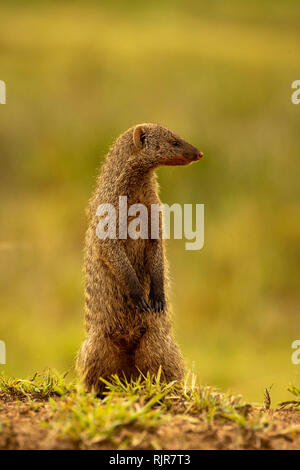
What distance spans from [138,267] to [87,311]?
535 mm

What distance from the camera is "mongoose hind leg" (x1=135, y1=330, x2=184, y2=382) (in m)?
5.33

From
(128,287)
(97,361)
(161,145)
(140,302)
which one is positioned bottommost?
(97,361)

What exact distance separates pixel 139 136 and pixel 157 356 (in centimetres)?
171

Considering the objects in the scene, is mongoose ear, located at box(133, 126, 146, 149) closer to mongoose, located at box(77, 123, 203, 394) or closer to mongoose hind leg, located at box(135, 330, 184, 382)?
mongoose, located at box(77, 123, 203, 394)

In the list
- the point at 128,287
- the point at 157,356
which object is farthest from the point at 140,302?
the point at 157,356

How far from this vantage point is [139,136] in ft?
17.6

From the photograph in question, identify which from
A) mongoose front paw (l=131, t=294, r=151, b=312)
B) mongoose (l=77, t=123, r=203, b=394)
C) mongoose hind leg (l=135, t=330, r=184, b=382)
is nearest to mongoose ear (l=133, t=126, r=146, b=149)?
mongoose (l=77, t=123, r=203, b=394)

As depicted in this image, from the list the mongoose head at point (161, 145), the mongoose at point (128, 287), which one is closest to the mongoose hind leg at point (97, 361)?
the mongoose at point (128, 287)

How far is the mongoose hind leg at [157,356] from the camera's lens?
5332 mm

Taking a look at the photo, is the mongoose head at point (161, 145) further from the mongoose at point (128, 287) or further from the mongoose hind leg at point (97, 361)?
the mongoose hind leg at point (97, 361)

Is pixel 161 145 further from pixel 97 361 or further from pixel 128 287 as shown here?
pixel 97 361

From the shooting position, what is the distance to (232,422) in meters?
4.00
